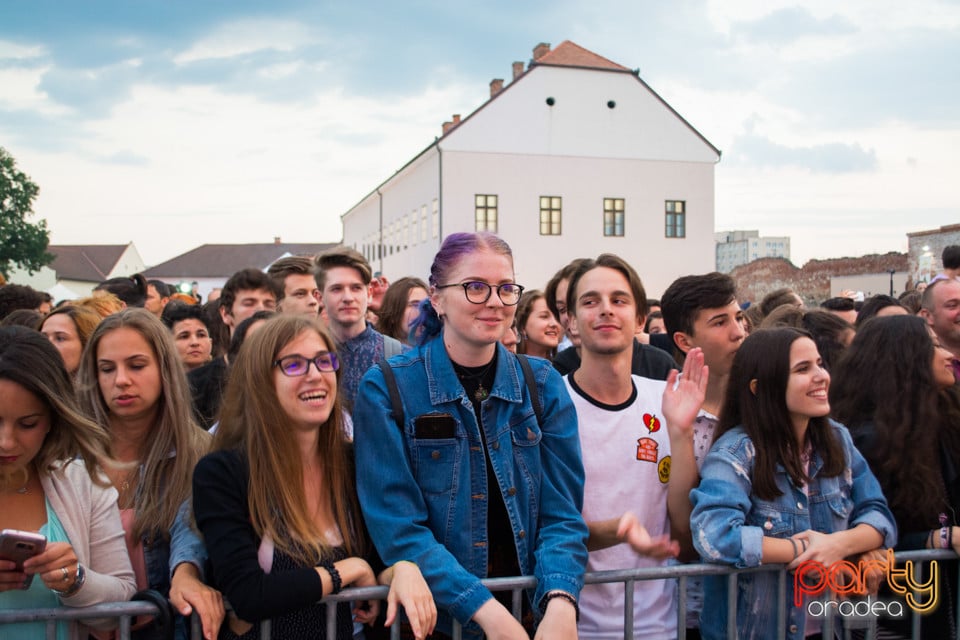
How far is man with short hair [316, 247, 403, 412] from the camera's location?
4270 mm

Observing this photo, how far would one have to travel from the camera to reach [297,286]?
498cm

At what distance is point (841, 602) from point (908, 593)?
318 mm

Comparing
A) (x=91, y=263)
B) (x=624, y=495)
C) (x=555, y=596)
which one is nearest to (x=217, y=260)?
(x=91, y=263)

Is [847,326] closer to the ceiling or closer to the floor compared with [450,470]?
closer to the ceiling

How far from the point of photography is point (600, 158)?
33.2 metres

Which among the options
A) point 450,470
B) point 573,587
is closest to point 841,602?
point 573,587

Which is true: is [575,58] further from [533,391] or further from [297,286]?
[533,391]

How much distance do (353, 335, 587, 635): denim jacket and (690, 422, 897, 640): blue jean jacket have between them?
512 millimetres

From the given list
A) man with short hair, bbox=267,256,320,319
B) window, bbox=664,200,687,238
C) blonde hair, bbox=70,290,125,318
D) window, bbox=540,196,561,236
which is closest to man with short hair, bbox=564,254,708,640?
man with short hair, bbox=267,256,320,319

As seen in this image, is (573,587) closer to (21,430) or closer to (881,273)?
(21,430)

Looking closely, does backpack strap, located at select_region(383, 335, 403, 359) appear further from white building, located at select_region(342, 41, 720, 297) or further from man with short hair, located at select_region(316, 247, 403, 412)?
white building, located at select_region(342, 41, 720, 297)

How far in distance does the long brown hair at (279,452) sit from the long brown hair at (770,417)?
59.6 inches

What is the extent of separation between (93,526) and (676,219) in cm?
3346

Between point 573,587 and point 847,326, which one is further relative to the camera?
point 847,326
